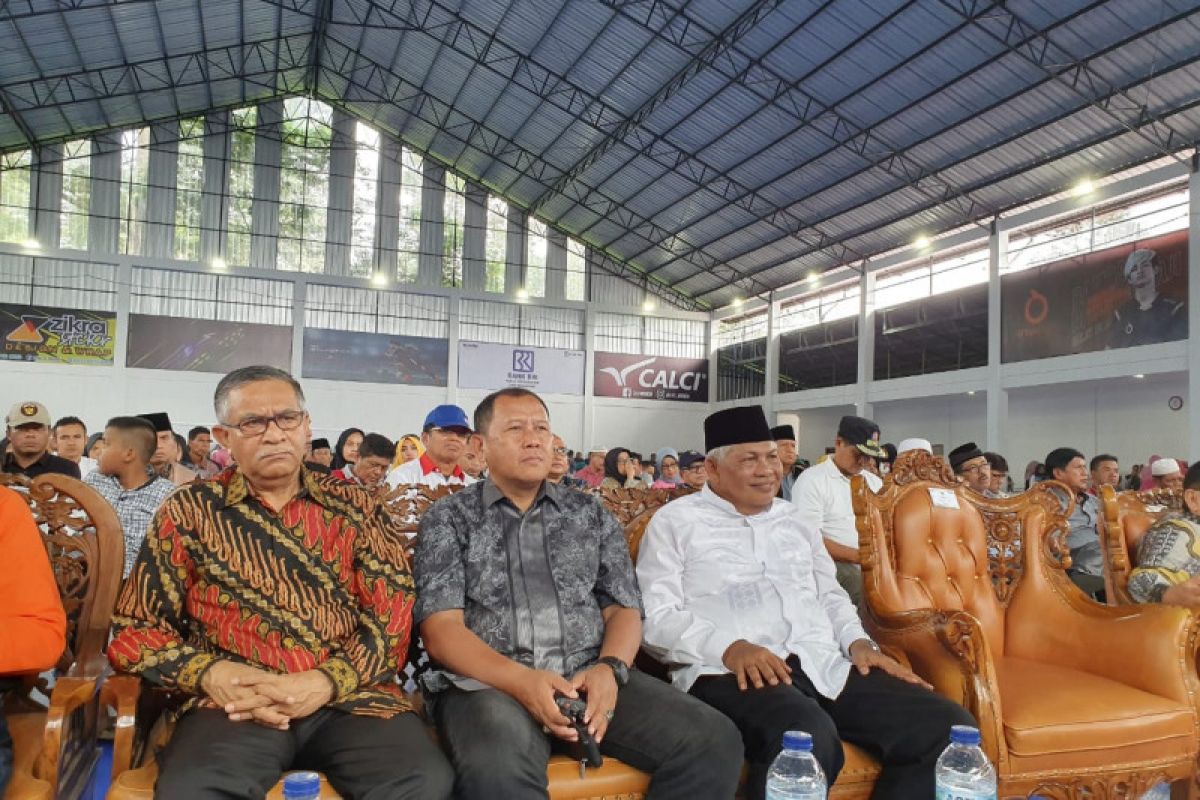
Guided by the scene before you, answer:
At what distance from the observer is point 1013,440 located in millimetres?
13680

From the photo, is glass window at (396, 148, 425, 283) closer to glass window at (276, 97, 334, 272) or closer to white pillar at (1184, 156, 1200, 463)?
glass window at (276, 97, 334, 272)

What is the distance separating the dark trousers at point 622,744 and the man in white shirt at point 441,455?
Answer: 1832mm

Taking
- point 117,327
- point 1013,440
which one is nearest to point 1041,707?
point 1013,440

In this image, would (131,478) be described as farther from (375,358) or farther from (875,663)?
(375,358)

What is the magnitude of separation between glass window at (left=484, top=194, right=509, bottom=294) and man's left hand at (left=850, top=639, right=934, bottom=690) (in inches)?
686

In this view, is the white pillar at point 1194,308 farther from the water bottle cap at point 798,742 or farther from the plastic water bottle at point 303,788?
the plastic water bottle at point 303,788

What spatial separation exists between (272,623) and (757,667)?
3.66ft

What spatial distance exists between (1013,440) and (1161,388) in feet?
7.96

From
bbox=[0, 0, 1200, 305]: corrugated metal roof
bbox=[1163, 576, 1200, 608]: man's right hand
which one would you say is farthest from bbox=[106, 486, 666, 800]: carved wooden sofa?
bbox=[0, 0, 1200, 305]: corrugated metal roof

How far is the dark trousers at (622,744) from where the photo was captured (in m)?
1.66

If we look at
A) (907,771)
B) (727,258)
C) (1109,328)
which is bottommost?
(907,771)

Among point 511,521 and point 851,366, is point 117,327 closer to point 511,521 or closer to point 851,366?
point 851,366

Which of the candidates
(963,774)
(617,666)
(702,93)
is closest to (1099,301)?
(702,93)

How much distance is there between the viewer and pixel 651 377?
20.2 metres
